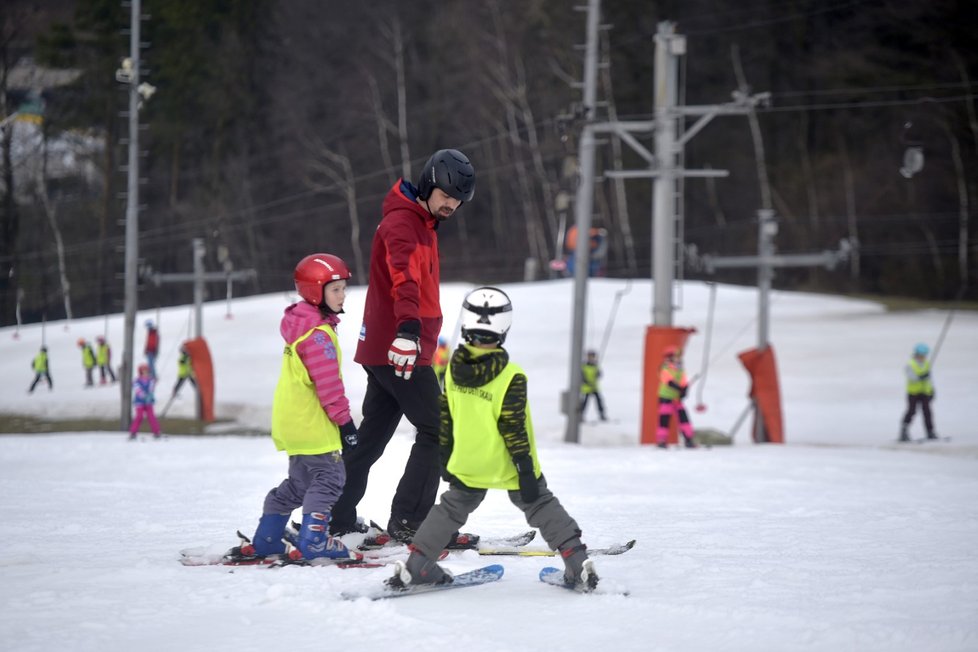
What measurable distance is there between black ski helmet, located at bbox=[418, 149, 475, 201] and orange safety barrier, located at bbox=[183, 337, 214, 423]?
1938 cm

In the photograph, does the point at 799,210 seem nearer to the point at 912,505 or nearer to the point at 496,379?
the point at 912,505

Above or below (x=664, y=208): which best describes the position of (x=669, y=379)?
below

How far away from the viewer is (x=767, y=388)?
17531 millimetres

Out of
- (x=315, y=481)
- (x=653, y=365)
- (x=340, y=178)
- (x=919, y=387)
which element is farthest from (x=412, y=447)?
(x=340, y=178)

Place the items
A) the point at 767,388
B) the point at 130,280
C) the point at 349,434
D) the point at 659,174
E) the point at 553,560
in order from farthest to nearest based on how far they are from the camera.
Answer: the point at 130,280 → the point at 767,388 → the point at 659,174 → the point at 553,560 → the point at 349,434

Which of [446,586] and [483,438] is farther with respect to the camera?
[446,586]

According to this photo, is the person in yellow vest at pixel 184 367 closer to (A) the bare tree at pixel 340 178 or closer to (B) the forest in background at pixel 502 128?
(B) the forest in background at pixel 502 128

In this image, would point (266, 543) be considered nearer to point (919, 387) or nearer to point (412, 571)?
point (412, 571)

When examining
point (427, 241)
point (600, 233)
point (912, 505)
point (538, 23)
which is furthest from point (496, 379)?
point (538, 23)

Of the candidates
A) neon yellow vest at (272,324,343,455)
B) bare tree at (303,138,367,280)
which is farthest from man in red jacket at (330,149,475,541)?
bare tree at (303,138,367,280)

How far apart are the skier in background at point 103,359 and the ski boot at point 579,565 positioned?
72.2ft

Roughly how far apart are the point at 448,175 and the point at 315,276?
0.77 m

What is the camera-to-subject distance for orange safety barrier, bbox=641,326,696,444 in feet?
54.4

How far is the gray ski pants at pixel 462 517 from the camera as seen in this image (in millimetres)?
4484
